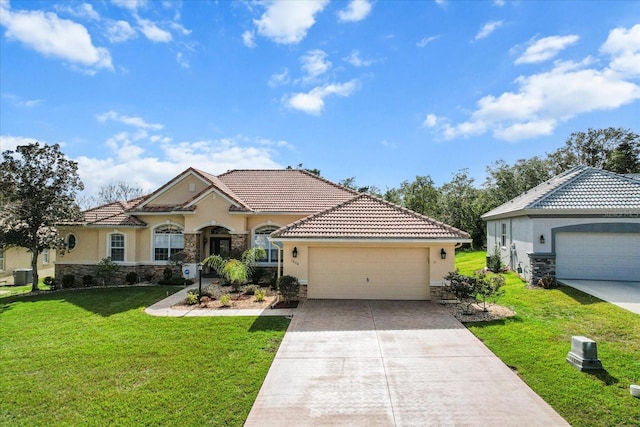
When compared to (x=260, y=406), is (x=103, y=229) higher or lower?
higher

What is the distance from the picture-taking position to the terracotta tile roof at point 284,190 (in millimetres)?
19114

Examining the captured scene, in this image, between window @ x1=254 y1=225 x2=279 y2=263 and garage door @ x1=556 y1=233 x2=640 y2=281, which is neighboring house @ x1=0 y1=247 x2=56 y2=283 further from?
garage door @ x1=556 y1=233 x2=640 y2=281

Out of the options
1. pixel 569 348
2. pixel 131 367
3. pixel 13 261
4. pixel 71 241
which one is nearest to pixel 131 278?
pixel 71 241

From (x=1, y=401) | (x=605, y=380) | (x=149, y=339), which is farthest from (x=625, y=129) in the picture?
(x=1, y=401)

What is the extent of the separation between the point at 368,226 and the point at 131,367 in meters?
8.93

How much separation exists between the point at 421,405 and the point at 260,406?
110 inches

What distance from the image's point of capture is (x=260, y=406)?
5809mm

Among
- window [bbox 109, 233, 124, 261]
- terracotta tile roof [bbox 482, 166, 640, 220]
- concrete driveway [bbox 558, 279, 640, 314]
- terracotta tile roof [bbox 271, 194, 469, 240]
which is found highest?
terracotta tile roof [bbox 482, 166, 640, 220]

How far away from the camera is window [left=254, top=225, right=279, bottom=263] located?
18734 mm

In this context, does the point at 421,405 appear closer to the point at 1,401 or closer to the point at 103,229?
the point at 1,401

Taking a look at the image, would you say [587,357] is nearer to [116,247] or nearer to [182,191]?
[182,191]

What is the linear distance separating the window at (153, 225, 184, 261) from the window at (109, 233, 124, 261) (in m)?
1.78

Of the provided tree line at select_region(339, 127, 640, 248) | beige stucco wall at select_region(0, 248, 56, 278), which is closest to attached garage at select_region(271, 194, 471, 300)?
beige stucco wall at select_region(0, 248, 56, 278)

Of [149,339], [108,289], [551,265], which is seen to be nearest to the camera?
[149,339]
